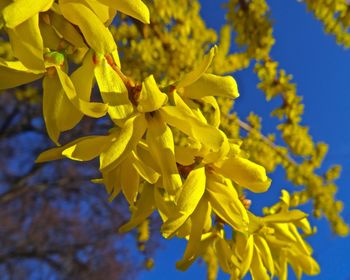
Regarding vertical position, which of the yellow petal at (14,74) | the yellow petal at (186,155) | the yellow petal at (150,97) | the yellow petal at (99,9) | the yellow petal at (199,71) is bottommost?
the yellow petal at (14,74)

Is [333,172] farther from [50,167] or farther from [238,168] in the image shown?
[50,167]

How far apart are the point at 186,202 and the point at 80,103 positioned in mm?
151

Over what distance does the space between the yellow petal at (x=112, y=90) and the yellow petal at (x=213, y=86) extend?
0.25ft

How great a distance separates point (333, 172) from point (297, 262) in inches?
72.6

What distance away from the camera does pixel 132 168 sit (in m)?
0.52

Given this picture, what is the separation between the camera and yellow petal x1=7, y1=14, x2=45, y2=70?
40 centimetres

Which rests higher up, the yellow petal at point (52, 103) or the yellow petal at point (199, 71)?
the yellow petal at point (199, 71)

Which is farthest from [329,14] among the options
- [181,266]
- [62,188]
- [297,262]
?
[62,188]

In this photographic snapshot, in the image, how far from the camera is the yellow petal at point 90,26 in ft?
1.35

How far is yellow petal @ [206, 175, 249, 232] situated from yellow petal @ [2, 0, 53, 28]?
0.26 metres

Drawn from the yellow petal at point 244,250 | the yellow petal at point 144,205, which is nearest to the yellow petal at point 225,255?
the yellow petal at point 244,250

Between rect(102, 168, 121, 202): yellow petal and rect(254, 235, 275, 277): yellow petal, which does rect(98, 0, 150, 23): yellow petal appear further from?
rect(254, 235, 275, 277): yellow petal

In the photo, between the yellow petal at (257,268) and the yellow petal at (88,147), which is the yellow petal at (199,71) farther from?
the yellow petal at (257,268)

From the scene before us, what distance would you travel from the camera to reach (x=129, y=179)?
0.53 metres
